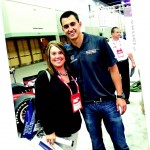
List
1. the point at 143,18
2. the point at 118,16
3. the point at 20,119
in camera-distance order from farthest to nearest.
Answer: the point at 118,16 → the point at 20,119 → the point at 143,18

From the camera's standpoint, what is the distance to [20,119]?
2605 millimetres

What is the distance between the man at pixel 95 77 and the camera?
57.5 inches

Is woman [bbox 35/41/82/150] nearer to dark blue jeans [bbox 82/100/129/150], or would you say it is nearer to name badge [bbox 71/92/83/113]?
name badge [bbox 71/92/83/113]

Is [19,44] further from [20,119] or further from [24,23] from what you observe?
[20,119]

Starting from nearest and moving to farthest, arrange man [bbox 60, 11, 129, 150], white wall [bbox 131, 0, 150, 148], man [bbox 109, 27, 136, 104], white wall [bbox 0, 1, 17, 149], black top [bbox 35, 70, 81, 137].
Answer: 1. white wall [bbox 131, 0, 150, 148]
2. white wall [bbox 0, 1, 17, 149]
3. black top [bbox 35, 70, 81, 137]
4. man [bbox 60, 11, 129, 150]
5. man [bbox 109, 27, 136, 104]

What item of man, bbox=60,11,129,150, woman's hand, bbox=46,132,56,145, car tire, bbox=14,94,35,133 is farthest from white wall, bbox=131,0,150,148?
car tire, bbox=14,94,35,133

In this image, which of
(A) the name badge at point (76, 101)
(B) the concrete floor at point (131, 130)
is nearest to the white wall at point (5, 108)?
(A) the name badge at point (76, 101)

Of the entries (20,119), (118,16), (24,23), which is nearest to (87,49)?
(20,119)

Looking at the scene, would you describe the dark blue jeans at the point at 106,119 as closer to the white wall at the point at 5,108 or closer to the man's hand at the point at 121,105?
the man's hand at the point at 121,105

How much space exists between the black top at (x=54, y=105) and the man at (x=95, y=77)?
0.13 meters

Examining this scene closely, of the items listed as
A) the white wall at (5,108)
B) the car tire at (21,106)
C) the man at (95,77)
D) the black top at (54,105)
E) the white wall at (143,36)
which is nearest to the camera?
the white wall at (143,36)

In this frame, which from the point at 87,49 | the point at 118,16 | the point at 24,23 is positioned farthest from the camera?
the point at 118,16

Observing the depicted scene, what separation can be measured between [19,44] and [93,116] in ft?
6.16

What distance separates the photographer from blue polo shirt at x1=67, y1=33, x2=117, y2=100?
147 centimetres
